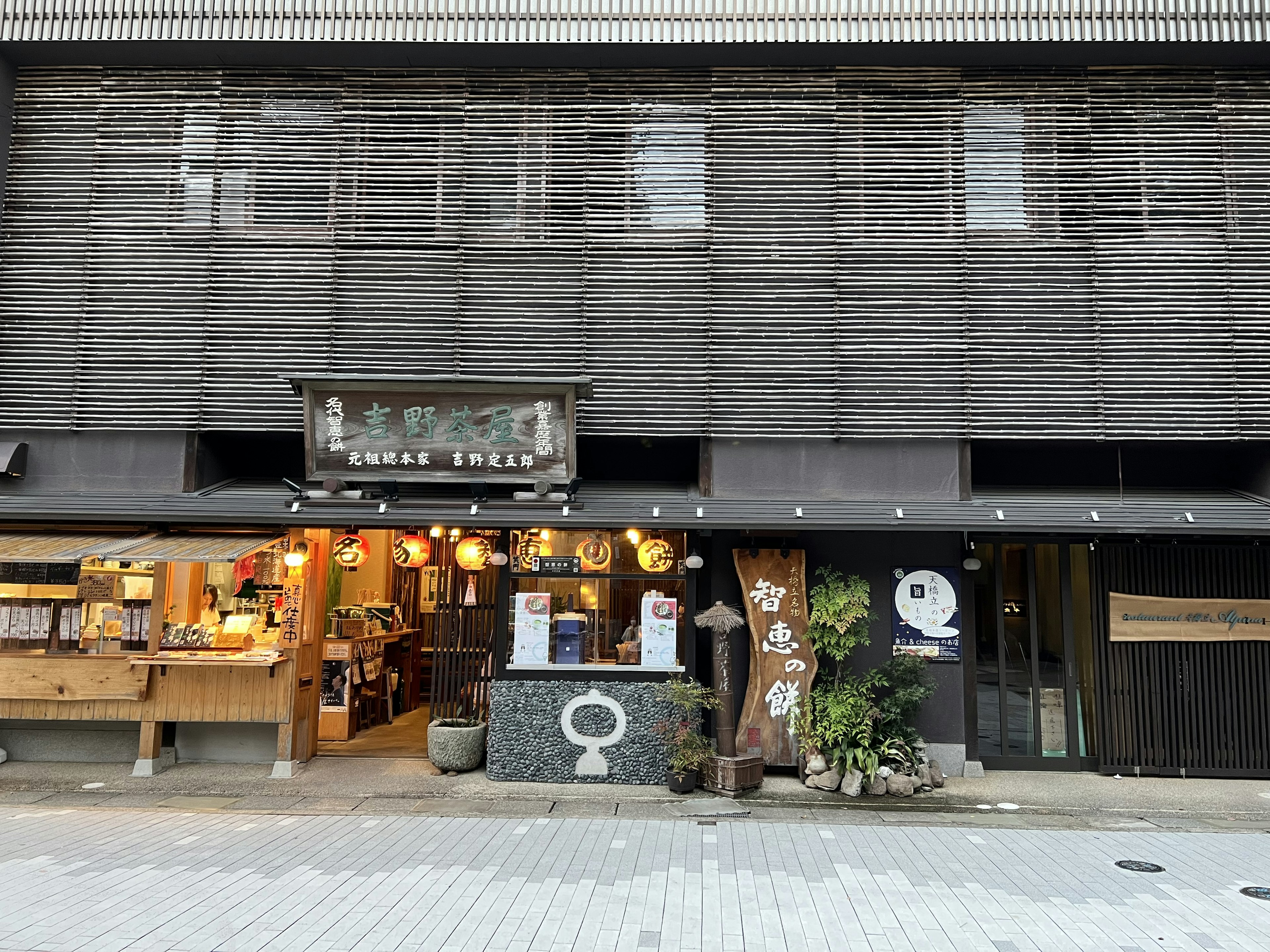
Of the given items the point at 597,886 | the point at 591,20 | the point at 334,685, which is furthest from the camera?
the point at 334,685

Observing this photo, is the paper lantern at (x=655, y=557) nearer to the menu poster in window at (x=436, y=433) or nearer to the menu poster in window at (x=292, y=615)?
the menu poster in window at (x=436, y=433)

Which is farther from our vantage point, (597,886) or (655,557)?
(655,557)

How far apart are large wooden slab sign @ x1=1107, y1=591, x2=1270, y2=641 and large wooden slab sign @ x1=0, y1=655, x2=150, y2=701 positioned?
12.6 m

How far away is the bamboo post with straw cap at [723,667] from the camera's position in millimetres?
9742

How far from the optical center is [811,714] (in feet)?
33.4

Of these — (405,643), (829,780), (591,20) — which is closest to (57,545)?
(405,643)

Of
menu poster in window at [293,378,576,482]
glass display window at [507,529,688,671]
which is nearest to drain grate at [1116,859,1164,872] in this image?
glass display window at [507,529,688,671]

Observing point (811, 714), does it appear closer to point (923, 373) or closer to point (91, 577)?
point (923, 373)

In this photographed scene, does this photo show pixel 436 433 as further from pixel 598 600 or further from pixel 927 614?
pixel 927 614

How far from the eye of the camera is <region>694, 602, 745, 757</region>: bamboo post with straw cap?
384 inches

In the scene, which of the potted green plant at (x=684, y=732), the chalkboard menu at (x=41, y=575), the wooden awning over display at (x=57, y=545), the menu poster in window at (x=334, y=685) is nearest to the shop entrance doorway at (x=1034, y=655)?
the potted green plant at (x=684, y=732)

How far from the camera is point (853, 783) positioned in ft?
31.8

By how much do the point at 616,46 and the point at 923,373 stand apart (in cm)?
600

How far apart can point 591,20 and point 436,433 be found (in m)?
5.94
